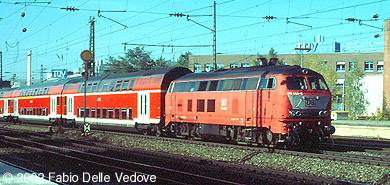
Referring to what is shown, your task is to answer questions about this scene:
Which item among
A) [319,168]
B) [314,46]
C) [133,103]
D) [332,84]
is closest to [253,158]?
[319,168]

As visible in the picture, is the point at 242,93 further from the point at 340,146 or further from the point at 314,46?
the point at 314,46

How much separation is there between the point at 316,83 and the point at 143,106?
1194 cm

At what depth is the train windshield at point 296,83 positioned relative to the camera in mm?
18734

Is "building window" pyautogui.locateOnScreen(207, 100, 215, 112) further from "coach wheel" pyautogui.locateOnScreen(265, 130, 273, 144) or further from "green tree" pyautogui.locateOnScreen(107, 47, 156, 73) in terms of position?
"green tree" pyautogui.locateOnScreen(107, 47, 156, 73)

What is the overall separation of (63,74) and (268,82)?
387ft

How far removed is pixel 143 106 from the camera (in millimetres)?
27453

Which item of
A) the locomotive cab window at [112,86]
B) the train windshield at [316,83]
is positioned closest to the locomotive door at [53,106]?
the locomotive cab window at [112,86]

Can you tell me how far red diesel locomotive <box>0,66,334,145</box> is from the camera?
1870cm

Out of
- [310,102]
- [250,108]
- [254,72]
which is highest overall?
[254,72]

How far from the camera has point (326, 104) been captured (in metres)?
19.5

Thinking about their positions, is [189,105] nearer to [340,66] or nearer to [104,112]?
[104,112]

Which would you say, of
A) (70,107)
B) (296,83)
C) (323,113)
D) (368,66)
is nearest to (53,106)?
(70,107)

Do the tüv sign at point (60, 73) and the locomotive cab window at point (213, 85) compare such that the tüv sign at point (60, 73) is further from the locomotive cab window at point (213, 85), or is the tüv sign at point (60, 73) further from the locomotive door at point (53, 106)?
the locomotive cab window at point (213, 85)

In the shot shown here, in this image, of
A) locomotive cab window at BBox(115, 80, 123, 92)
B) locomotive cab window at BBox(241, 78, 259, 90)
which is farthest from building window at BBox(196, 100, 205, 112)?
locomotive cab window at BBox(115, 80, 123, 92)
